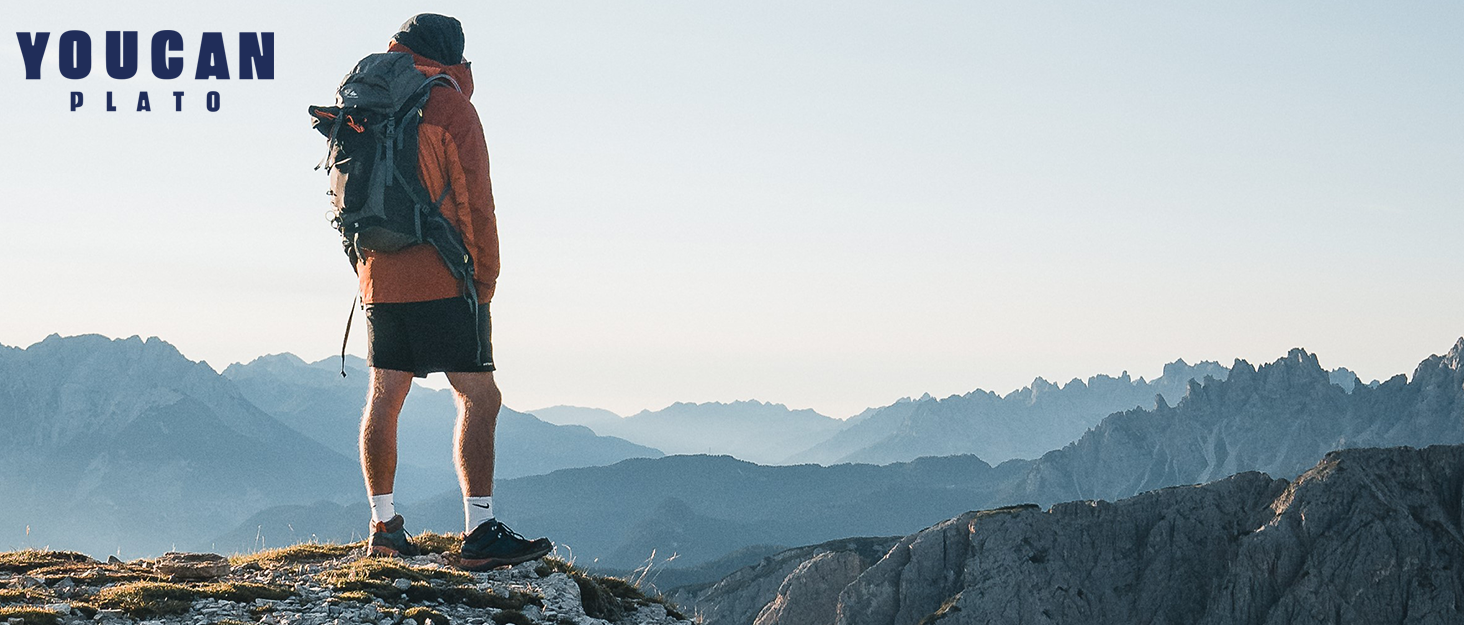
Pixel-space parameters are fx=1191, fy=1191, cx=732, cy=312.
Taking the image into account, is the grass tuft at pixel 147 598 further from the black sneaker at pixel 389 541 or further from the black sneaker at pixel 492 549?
the black sneaker at pixel 492 549

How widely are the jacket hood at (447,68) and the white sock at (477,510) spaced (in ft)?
14.5

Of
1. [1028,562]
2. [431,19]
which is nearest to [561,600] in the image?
[431,19]

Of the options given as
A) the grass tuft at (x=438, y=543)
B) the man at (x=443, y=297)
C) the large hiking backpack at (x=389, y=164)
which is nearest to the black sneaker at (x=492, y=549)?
the man at (x=443, y=297)

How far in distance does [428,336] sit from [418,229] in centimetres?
114

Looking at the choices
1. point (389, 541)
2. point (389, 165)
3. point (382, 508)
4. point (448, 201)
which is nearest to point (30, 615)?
point (382, 508)

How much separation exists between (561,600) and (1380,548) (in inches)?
7644

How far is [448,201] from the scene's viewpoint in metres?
12.5

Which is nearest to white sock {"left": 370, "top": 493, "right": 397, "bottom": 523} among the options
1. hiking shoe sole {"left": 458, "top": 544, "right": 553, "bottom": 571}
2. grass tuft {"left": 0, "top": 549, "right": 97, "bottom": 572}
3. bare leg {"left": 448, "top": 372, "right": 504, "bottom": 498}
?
hiking shoe sole {"left": 458, "top": 544, "right": 553, "bottom": 571}

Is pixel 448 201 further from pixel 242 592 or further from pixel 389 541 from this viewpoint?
pixel 242 592

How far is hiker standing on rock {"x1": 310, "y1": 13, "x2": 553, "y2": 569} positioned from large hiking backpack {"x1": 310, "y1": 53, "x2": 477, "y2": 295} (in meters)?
0.01

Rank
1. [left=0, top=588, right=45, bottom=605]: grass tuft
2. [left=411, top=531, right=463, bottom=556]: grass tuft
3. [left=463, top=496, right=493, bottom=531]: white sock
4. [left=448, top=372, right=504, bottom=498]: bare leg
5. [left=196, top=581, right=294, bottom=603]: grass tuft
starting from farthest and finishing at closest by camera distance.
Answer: [left=411, top=531, right=463, bottom=556]: grass tuft → [left=463, top=496, right=493, bottom=531]: white sock → [left=448, top=372, right=504, bottom=498]: bare leg → [left=196, top=581, right=294, bottom=603]: grass tuft → [left=0, top=588, right=45, bottom=605]: grass tuft

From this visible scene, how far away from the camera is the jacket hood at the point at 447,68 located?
12.8m

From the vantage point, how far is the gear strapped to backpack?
1227 centimetres

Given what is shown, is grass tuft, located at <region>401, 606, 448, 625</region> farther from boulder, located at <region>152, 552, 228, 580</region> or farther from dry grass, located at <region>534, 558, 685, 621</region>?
boulder, located at <region>152, 552, 228, 580</region>
